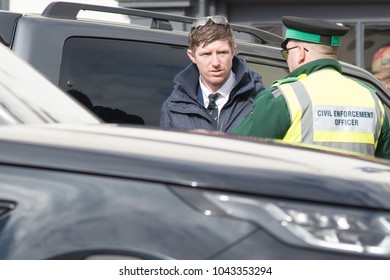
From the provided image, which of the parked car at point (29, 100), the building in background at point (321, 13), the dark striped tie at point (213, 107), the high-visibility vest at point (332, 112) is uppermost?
the parked car at point (29, 100)

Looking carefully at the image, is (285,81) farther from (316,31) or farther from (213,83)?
(213,83)

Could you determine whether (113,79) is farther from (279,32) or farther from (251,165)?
(279,32)

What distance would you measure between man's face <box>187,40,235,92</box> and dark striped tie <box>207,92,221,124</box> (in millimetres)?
37

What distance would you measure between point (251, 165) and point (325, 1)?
9756mm

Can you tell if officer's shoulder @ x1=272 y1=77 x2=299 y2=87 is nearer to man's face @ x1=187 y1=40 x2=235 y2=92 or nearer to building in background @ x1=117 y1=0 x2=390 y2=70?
man's face @ x1=187 y1=40 x2=235 y2=92

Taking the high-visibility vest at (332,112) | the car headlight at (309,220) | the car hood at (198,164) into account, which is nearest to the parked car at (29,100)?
the car hood at (198,164)

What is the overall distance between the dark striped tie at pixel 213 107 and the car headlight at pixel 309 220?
2.95m

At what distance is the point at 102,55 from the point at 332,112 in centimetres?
122

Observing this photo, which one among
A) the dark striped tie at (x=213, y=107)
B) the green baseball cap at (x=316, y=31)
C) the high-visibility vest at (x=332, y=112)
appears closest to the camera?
the high-visibility vest at (x=332, y=112)

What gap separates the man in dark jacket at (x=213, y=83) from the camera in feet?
17.1

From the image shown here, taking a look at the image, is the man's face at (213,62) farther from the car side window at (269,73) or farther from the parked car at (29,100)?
the parked car at (29,100)

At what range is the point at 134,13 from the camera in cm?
583

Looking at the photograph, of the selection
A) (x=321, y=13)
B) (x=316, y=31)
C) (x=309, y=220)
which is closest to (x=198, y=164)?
(x=309, y=220)
